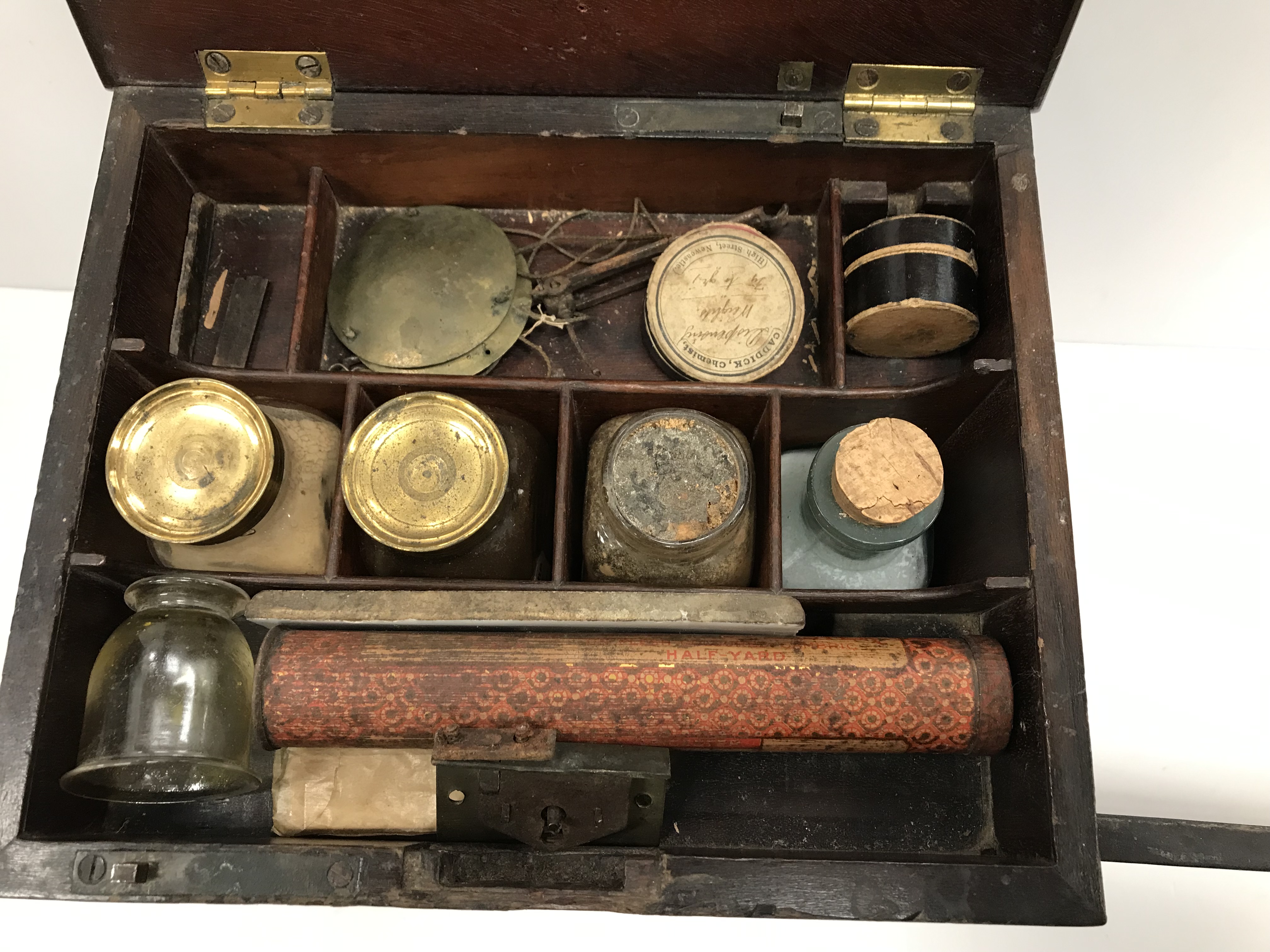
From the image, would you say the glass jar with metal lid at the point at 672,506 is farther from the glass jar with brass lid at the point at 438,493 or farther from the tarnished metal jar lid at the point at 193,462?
the tarnished metal jar lid at the point at 193,462

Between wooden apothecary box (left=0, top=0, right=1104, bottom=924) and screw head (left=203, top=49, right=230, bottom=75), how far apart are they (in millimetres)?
17

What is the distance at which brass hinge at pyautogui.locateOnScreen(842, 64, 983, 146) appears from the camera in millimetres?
1605

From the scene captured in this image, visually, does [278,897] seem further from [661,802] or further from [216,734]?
[661,802]

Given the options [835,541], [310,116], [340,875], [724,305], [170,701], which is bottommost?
[340,875]

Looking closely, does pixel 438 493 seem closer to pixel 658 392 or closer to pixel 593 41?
pixel 658 392

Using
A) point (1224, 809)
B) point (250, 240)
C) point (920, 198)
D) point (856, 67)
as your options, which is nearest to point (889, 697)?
point (920, 198)

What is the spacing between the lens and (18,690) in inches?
53.2

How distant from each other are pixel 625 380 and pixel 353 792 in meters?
0.87

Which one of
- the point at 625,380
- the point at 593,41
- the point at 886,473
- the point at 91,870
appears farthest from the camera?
the point at 625,380

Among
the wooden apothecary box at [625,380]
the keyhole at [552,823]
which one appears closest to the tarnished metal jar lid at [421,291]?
the wooden apothecary box at [625,380]

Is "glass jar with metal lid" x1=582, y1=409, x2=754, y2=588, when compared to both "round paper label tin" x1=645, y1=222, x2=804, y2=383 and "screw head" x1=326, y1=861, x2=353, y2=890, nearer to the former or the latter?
"round paper label tin" x1=645, y1=222, x2=804, y2=383

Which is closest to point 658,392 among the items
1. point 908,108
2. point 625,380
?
point 625,380

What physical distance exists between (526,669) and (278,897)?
0.49 metres

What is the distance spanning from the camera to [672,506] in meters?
1.45
